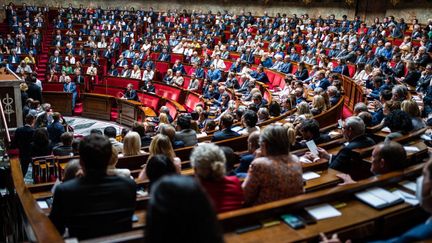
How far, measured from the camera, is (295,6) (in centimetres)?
1861

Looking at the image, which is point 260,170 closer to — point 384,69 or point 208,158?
point 208,158

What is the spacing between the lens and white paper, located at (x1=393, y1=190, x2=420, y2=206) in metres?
2.45

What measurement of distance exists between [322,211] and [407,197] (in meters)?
0.58

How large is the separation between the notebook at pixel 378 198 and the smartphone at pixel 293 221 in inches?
19.4

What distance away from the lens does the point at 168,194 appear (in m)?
1.27

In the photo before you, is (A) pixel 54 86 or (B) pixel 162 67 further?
(B) pixel 162 67

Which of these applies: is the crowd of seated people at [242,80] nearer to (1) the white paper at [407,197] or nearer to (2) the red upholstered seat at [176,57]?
(2) the red upholstered seat at [176,57]

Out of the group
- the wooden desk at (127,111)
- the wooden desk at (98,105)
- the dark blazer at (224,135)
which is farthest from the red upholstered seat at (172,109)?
the dark blazer at (224,135)

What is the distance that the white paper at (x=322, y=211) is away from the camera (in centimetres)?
227

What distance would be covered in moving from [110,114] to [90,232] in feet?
32.0

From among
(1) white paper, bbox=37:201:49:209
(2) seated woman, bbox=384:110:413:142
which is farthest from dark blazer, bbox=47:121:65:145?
(2) seated woman, bbox=384:110:413:142

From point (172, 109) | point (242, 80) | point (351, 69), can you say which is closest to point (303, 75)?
point (351, 69)

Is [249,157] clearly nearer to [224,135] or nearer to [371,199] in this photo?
[371,199]

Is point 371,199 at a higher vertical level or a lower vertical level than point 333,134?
higher
